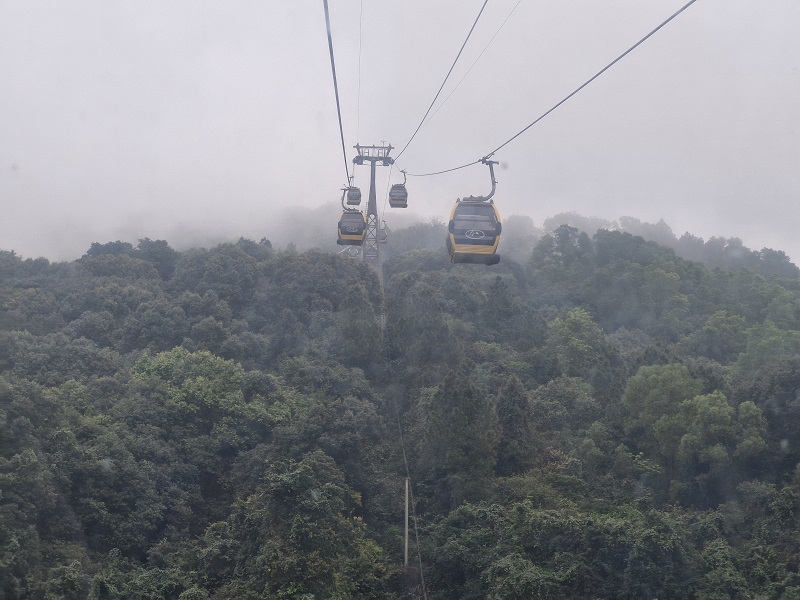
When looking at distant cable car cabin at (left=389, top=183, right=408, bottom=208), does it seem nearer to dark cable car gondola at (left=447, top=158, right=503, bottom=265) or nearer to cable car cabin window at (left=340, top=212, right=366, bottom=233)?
cable car cabin window at (left=340, top=212, right=366, bottom=233)

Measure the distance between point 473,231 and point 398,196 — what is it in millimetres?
14490

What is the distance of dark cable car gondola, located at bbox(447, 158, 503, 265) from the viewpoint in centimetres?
1853

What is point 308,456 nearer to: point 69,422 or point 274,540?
point 274,540

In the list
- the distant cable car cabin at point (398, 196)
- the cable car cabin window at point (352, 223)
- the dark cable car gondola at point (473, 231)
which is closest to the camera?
the dark cable car gondola at point (473, 231)

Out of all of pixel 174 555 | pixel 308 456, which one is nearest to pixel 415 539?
pixel 308 456

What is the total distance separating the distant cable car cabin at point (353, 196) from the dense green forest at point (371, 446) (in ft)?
13.5

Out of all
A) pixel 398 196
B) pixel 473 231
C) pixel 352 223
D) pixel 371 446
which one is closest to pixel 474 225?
pixel 473 231

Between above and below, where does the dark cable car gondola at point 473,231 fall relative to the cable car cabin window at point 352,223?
below

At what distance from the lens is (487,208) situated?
62.0 feet

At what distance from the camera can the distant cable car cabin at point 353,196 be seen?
36.0 metres

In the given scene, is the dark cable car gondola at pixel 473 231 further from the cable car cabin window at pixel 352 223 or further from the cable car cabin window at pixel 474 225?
the cable car cabin window at pixel 352 223

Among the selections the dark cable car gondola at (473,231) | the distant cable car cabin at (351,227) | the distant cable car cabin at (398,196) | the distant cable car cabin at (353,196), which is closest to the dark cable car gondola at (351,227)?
the distant cable car cabin at (351,227)

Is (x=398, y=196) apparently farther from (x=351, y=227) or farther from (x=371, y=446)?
(x=371, y=446)

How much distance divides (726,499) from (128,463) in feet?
54.8
